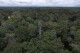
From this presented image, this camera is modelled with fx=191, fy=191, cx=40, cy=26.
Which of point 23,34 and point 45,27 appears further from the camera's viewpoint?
point 45,27

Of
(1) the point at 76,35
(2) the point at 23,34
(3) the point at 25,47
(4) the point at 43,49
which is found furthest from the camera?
(2) the point at 23,34

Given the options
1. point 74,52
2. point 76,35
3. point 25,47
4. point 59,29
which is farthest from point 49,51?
point 59,29

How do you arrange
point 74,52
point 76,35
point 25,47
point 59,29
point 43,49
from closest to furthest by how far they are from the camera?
point 43,49
point 25,47
point 74,52
point 76,35
point 59,29

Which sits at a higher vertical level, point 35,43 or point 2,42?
point 35,43

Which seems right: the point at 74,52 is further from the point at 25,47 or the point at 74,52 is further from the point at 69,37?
the point at 25,47

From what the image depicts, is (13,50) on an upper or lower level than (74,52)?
upper

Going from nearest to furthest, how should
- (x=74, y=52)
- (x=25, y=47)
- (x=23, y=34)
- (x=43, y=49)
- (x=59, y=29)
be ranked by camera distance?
(x=43, y=49)
(x=25, y=47)
(x=74, y=52)
(x=23, y=34)
(x=59, y=29)

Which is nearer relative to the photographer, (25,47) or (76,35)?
(25,47)

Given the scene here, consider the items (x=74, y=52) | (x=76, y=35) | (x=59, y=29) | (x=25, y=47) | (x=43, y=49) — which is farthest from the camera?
(x=59, y=29)

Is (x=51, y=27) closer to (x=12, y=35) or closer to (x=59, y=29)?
(x=59, y=29)

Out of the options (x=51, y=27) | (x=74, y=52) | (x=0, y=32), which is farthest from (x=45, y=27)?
(x=74, y=52)
